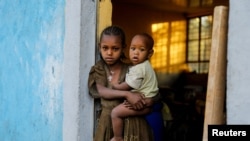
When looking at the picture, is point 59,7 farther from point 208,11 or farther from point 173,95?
point 208,11

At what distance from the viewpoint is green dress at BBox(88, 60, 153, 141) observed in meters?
2.57

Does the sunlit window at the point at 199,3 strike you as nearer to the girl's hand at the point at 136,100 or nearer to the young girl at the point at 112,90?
the young girl at the point at 112,90

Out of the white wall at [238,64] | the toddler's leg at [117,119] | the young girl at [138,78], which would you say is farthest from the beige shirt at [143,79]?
the white wall at [238,64]

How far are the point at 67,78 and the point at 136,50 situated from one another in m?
0.80

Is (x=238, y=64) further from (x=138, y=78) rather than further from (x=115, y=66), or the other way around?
(x=115, y=66)

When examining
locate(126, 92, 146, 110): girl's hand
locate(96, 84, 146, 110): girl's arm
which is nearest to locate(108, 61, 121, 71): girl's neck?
locate(96, 84, 146, 110): girl's arm

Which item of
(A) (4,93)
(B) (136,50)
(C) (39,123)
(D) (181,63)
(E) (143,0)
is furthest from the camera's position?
(D) (181,63)

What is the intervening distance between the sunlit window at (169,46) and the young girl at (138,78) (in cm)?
846

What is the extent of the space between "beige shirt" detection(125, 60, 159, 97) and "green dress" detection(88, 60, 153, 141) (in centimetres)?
20

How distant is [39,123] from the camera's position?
357 cm

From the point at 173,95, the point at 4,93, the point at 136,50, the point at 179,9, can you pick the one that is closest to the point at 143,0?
the point at 179,9

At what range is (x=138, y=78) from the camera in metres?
2.45

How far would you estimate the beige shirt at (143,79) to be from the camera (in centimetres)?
245

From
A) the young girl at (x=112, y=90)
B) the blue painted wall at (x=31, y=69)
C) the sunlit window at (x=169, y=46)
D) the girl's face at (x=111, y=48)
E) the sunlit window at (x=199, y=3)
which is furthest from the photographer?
the sunlit window at (x=169, y=46)
